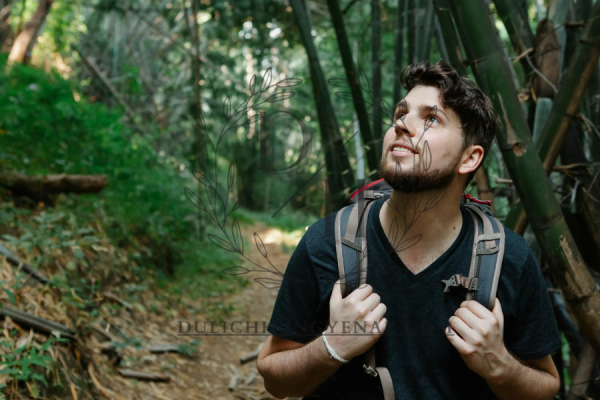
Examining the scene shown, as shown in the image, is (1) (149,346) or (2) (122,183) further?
(2) (122,183)

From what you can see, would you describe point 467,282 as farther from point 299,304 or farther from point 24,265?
point 24,265

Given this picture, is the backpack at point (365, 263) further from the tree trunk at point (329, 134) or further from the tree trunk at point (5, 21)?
the tree trunk at point (5, 21)

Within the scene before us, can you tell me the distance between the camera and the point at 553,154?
71.0 inches

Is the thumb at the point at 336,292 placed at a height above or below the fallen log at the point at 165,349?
above

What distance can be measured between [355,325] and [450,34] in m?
1.33

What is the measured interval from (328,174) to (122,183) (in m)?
3.15

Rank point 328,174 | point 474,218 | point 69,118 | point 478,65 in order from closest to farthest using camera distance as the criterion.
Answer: point 474,218
point 478,65
point 328,174
point 69,118

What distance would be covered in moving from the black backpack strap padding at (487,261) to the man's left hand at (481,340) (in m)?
0.03

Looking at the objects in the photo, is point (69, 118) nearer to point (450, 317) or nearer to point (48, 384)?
point (48, 384)

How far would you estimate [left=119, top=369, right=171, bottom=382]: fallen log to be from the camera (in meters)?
2.77

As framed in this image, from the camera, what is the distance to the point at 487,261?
1.23 meters

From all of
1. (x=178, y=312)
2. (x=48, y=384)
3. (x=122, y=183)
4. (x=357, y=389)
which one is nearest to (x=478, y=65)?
(x=357, y=389)

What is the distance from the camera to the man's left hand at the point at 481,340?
3.78 feet

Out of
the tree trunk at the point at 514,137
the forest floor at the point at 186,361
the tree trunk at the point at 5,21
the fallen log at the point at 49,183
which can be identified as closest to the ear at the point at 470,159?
the tree trunk at the point at 514,137
